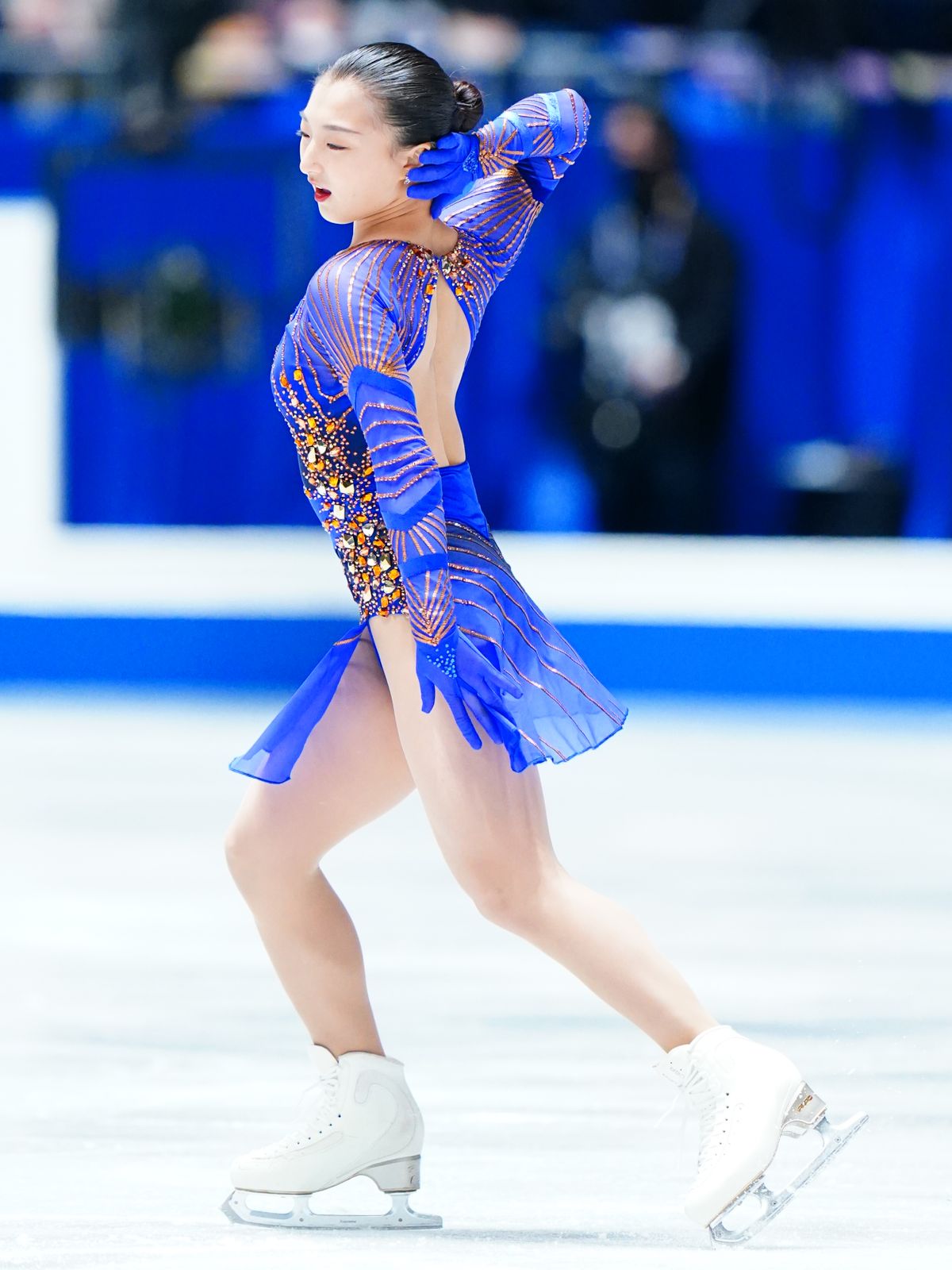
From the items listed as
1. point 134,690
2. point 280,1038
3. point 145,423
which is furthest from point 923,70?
point 280,1038

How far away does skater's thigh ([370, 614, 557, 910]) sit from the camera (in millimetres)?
2258

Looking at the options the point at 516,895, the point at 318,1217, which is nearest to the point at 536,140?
the point at 516,895

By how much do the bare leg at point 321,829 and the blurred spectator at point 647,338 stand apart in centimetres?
548

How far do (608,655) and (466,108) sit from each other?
479 centimetres

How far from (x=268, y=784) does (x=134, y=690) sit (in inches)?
201

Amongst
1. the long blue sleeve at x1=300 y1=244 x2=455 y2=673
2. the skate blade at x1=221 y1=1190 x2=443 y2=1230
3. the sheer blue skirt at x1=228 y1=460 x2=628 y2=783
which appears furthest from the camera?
the skate blade at x1=221 y1=1190 x2=443 y2=1230

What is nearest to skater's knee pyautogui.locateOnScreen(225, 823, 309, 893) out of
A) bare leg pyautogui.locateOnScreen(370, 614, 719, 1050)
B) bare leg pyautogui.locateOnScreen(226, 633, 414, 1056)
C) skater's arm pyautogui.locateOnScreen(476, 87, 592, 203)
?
bare leg pyautogui.locateOnScreen(226, 633, 414, 1056)

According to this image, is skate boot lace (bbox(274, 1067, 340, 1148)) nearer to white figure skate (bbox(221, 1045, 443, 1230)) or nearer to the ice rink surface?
white figure skate (bbox(221, 1045, 443, 1230))

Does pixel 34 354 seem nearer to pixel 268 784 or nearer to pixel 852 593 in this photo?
pixel 852 593

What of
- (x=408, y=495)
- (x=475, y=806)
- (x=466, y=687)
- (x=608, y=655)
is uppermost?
(x=408, y=495)

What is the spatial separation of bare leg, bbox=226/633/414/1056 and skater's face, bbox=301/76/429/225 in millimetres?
488

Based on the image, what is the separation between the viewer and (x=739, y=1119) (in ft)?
7.30

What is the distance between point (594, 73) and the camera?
803cm

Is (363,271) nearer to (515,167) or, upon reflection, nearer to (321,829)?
(515,167)
